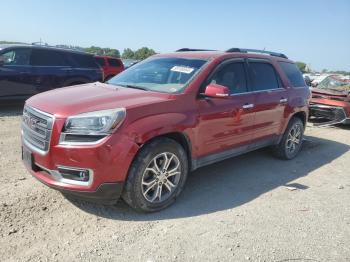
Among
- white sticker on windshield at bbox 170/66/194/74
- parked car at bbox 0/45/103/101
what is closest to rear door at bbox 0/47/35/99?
parked car at bbox 0/45/103/101

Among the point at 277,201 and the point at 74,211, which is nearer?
the point at 74,211

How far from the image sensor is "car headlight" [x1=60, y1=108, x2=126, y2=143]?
3574 millimetres

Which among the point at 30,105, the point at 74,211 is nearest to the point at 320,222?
the point at 74,211

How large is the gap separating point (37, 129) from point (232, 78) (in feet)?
8.85

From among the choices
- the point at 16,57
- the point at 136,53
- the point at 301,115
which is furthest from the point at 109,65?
the point at 136,53

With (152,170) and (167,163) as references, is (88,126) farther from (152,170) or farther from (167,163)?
(167,163)

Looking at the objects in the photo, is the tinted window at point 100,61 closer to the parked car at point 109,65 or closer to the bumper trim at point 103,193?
the parked car at point 109,65

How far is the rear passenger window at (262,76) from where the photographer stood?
5.59 m

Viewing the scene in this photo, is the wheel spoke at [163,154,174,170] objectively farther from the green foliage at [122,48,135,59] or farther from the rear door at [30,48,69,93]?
the green foliage at [122,48,135,59]

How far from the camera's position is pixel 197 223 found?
3.94 metres

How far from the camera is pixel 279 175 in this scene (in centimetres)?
578

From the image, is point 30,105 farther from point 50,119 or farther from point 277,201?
point 277,201

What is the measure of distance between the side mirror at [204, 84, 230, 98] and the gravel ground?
1.30 m

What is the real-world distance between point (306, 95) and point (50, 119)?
503 cm
